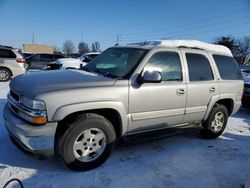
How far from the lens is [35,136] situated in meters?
3.14

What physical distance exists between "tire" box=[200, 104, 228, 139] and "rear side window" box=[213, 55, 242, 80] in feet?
2.14

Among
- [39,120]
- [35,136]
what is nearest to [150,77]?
[39,120]

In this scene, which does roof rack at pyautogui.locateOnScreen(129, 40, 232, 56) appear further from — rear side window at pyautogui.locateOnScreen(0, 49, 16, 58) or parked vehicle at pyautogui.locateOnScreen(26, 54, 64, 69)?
parked vehicle at pyautogui.locateOnScreen(26, 54, 64, 69)

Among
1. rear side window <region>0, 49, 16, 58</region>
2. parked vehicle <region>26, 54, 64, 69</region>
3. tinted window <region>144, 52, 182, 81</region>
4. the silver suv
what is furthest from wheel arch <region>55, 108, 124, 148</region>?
parked vehicle <region>26, 54, 64, 69</region>

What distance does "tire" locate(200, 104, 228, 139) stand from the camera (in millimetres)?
5199

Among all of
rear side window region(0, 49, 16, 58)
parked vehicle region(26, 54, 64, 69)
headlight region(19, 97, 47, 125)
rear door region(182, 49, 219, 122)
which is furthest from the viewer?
parked vehicle region(26, 54, 64, 69)

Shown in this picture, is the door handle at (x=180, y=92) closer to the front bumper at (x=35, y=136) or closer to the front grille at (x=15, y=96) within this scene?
the front bumper at (x=35, y=136)

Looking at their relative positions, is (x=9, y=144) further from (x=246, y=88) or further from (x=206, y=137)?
(x=246, y=88)

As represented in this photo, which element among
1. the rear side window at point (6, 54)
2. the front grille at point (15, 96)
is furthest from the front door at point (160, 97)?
the rear side window at point (6, 54)

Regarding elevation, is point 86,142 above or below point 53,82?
below

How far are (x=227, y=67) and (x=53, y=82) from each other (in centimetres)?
376

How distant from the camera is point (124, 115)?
378cm

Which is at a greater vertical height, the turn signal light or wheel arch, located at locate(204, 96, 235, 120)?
the turn signal light

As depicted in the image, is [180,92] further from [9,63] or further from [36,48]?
[36,48]
